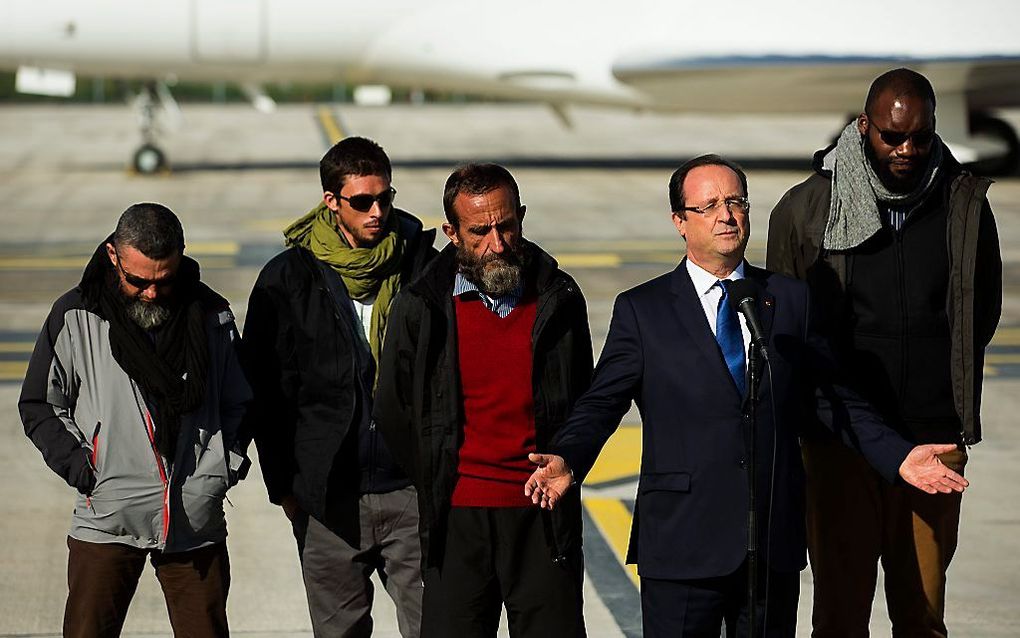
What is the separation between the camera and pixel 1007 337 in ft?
39.0

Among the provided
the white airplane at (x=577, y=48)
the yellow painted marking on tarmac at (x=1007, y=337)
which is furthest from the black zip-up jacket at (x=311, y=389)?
the white airplane at (x=577, y=48)

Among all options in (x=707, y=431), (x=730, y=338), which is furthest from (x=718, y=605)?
(x=730, y=338)

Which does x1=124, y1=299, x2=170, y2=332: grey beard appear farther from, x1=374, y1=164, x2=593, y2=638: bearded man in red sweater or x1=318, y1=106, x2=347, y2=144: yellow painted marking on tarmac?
x1=318, y1=106, x2=347, y2=144: yellow painted marking on tarmac

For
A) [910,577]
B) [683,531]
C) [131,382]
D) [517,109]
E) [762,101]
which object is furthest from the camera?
[517,109]

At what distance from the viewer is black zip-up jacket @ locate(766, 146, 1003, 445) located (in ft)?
15.3

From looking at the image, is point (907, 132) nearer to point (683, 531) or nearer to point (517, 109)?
point (683, 531)

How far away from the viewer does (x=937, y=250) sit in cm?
473

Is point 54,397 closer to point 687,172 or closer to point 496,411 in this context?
point 496,411

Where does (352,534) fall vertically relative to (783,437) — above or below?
below

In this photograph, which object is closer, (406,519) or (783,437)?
(783,437)

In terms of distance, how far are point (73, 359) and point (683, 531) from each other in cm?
179

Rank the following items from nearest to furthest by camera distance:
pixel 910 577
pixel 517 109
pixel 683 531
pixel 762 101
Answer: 1. pixel 683 531
2. pixel 910 577
3. pixel 762 101
4. pixel 517 109

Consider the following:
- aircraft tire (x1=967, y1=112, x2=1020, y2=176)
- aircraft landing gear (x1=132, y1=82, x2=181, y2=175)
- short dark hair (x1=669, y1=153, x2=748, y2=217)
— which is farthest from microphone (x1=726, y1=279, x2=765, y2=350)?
aircraft landing gear (x1=132, y1=82, x2=181, y2=175)

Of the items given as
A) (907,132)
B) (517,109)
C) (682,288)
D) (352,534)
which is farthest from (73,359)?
(517,109)
